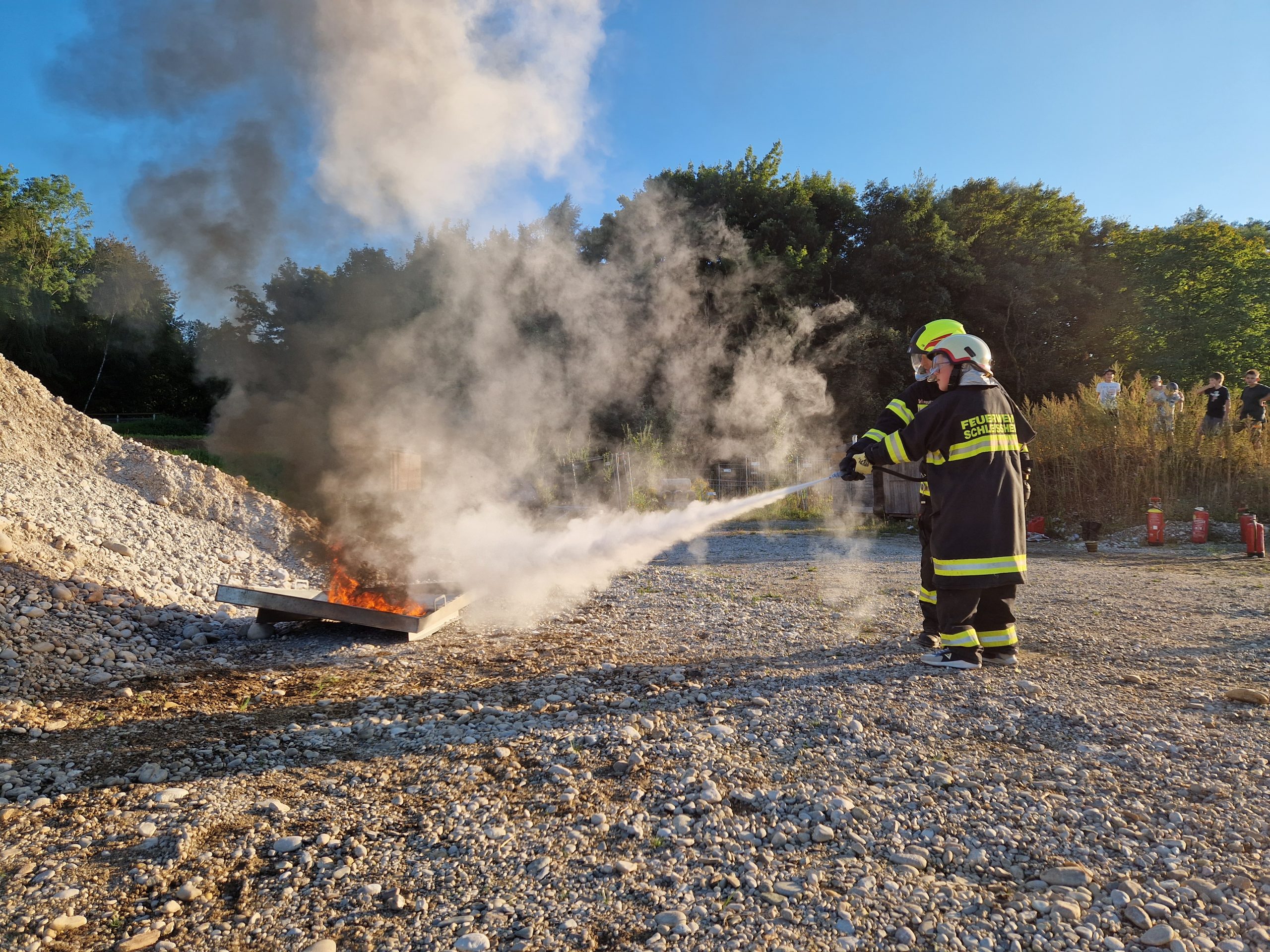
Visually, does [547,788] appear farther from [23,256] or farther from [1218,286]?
[23,256]

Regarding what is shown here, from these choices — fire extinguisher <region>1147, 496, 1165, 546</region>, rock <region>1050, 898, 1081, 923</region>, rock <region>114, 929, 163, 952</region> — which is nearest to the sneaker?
rock <region>1050, 898, 1081, 923</region>

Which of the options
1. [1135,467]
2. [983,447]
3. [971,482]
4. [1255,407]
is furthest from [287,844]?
[1255,407]

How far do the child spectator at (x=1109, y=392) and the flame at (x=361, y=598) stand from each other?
12.8 metres

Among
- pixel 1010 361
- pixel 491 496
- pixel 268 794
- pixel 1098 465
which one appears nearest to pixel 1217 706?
pixel 268 794

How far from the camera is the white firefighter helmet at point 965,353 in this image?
467 centimetres

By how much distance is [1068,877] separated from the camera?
7.32 feet

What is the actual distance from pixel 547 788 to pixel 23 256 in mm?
37513

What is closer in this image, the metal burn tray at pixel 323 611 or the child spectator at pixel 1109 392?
the metal burn tray at pixel 323 611

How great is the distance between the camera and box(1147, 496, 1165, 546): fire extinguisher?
10.8 metres

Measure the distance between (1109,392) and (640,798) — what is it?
14.1 meters

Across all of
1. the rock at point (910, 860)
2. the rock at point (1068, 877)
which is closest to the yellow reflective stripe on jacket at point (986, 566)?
the rock at point (1068, 877)

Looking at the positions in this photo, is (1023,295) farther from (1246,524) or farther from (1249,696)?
(1249,696)

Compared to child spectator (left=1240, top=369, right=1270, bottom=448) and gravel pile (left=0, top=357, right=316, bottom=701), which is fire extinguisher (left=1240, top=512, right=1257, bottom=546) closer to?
child spectator (left=1240, top=369, right=1270, bottom=448)

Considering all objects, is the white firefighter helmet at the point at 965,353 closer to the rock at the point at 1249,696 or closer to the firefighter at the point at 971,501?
the firefighter at the point at 971,501
